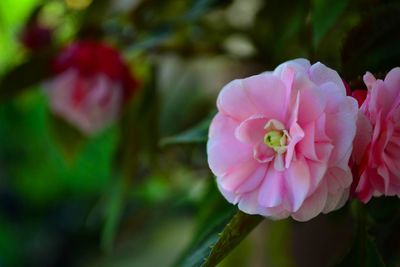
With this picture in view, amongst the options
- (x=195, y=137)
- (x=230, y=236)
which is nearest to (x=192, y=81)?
(x=195, y=137)

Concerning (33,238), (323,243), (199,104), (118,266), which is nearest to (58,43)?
(199,104)

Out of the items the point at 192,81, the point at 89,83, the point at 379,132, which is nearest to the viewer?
the point at 379,132

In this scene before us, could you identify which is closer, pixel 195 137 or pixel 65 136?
pixel 195 137

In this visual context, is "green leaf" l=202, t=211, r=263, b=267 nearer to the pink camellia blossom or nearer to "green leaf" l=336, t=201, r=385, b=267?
"green leaf" l=336, t=201, r=385, b=267

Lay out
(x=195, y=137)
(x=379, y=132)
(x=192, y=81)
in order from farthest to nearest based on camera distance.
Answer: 1. (x=192, y=81)
2. (x=195, y=137)
3. (x=379, y=132)

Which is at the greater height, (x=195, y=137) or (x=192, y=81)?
(x=195, y=137)

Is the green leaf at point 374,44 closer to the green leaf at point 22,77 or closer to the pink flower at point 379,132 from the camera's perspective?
the pink flower at point 379,132

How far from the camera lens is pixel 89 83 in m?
0.58

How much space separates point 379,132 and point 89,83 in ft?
1.15

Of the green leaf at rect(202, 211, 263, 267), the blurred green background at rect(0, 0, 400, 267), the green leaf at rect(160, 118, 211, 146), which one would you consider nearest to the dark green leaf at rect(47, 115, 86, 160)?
the blurred green background at rect(0, 0, 400, 267)

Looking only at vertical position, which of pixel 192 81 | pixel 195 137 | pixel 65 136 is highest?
pixel 195 137

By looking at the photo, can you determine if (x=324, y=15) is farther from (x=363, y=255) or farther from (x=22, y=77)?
(x=22, y=77)

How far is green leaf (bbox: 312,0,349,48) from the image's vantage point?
37 centimetres

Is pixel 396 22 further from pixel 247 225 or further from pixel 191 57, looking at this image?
pixel 191 57
